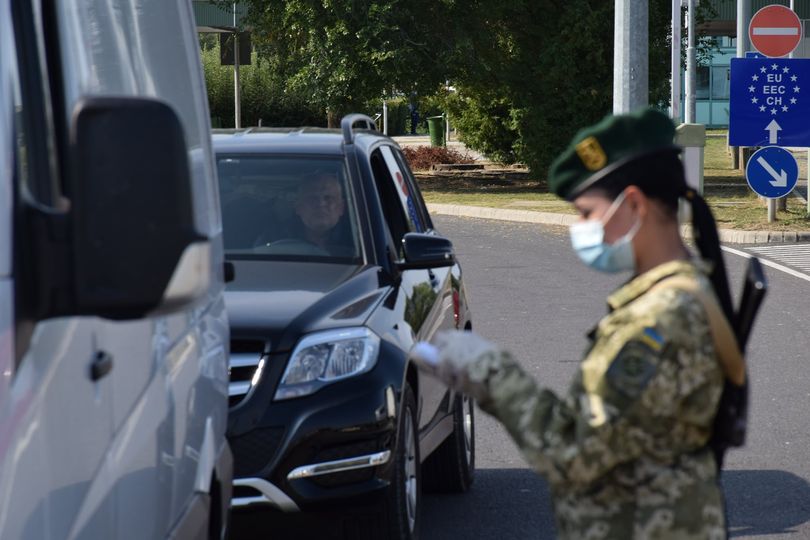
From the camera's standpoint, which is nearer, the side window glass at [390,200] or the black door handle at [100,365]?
the black door handle at [100,365]

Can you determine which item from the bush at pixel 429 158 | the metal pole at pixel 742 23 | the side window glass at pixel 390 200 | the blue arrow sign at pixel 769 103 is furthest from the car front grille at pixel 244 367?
the bush at pixel 429 158

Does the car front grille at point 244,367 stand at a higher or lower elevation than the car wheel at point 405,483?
higher

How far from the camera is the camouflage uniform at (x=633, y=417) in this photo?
2.76 metres

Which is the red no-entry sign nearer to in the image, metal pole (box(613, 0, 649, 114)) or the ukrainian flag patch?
metal pole (box(613, 0, 649, 114))

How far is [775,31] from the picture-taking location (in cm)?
2134

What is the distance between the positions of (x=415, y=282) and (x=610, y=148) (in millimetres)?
3645

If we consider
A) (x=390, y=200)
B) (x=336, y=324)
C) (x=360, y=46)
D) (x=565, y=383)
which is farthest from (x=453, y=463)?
(x=360, y=46)

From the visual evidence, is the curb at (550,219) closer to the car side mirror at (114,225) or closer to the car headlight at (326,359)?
the car headlight at (326,359)

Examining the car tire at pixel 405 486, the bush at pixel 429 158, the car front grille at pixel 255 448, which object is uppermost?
the car front grille at pixel 255 448

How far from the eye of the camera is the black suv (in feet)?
17.7

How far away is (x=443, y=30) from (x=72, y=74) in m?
28.4

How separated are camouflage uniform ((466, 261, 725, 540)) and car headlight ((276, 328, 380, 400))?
2593 mm

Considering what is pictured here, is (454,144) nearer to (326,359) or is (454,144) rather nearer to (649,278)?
(326,359)

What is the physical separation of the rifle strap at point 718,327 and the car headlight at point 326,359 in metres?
2.76
